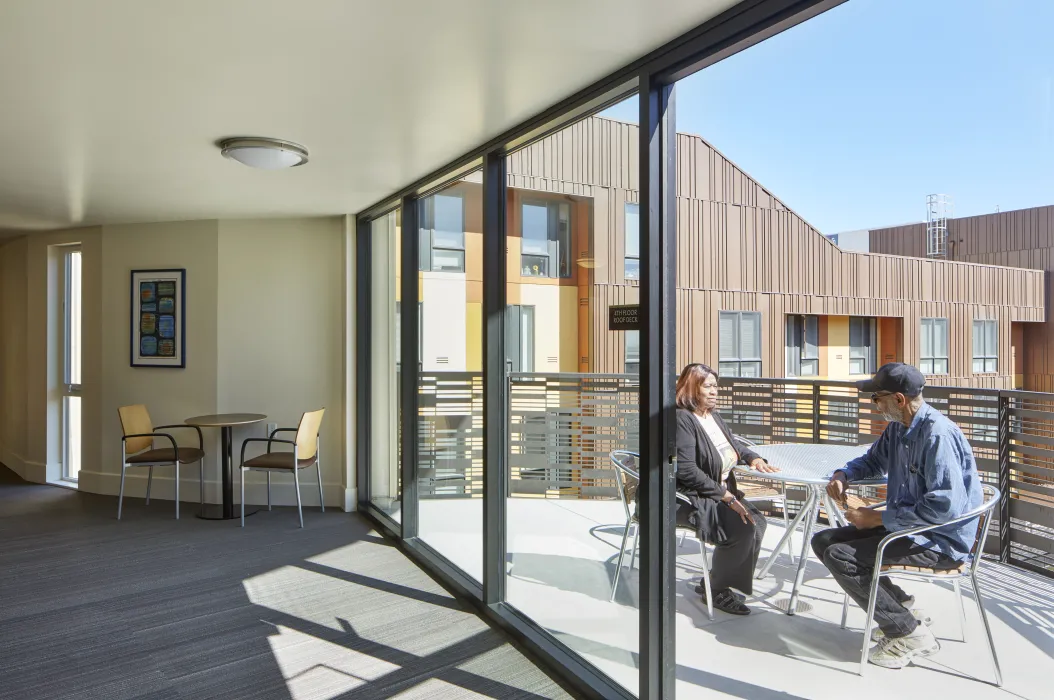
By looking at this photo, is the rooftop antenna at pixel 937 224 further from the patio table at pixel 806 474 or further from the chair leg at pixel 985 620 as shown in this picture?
the chair leg at pixel 985 620

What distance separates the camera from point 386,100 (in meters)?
2.97

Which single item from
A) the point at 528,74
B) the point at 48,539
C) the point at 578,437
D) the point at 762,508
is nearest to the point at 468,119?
the point at 528,74

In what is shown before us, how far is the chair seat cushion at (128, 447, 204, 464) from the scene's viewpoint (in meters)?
5.60

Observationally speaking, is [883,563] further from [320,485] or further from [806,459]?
[320,485]

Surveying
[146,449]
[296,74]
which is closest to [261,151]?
[296,74]

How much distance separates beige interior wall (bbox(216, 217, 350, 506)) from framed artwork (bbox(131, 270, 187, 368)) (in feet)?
1.48

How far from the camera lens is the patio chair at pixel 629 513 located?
2.61m

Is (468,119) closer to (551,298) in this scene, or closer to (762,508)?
(551,298)

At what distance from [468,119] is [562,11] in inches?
45.1

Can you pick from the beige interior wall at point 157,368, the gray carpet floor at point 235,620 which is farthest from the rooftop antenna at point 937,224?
the beige interior wall at point 157,368

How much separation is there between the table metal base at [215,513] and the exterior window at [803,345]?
16.3ft

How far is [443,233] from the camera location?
430 cm

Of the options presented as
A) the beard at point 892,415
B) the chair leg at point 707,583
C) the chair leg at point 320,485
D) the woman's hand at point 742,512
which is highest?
the beard at point 892,415

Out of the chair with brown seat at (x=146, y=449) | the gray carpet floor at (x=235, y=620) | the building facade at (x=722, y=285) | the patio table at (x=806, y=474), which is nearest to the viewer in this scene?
the building facade at (x=722, y=285)
